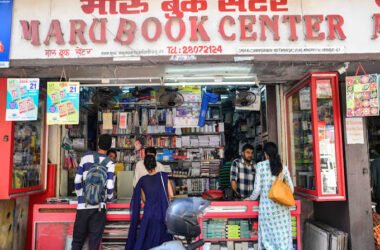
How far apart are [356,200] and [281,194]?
136 cm

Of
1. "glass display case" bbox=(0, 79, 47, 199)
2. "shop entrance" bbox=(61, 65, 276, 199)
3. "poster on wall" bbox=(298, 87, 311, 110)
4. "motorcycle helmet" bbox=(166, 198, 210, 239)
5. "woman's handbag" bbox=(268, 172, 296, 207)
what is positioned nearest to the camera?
"motorcycle helmet" bbox=(166, 198, 210, 239)

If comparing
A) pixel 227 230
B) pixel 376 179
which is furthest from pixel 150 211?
pixel 376 179

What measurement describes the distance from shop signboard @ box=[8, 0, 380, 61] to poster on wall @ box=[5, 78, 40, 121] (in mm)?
366

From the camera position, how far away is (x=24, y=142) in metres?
5.26

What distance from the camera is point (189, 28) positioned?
445 centimetres

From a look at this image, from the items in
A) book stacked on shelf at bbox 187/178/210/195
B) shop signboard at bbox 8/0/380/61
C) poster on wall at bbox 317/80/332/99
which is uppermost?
shop signboard at bbox 8/0/380/61

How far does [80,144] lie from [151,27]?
3.53 meters

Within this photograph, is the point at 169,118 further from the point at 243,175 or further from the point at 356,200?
the point at 356,200

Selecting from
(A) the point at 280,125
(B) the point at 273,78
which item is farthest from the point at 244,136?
(B) the point at 273,78

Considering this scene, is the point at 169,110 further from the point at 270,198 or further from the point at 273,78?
the point at 270,198

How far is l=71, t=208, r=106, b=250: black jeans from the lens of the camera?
14.5 ft

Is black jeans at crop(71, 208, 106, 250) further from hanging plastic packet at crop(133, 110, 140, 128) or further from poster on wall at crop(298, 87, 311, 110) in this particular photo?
hanging plastic packet at crop(133, 110, 140, 128)

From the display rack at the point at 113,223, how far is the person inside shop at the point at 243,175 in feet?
2.50

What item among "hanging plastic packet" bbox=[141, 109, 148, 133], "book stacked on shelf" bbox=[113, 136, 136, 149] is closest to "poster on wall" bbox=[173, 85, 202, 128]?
"hanging plastic packet" bbox=[141, 109, 148, 133]
